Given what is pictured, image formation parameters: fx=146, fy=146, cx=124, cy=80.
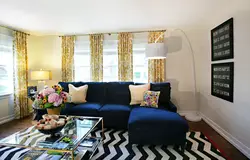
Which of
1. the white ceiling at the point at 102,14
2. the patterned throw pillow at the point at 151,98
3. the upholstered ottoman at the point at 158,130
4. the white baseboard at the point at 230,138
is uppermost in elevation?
the white ceiling at the point at 102,14

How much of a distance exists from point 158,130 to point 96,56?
2.73 meters

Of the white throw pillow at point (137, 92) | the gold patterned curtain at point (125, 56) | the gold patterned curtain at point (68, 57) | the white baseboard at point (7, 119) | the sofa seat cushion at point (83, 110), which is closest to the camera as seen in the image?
the sofa seat cushion at point (83, 110)

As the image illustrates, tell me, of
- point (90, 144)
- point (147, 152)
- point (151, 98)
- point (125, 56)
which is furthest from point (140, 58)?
point (90, 144)

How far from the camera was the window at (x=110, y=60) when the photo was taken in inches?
162

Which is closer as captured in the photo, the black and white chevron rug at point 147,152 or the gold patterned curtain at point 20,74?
the black and white chevron rug at point 147,152

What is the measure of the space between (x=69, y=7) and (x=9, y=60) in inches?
92.3

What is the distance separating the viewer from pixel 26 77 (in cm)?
398

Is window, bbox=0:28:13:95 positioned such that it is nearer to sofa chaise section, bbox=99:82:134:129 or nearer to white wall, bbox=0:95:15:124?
white wall, bbox=0:95:15:124

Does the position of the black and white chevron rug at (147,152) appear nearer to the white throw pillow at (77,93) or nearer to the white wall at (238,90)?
the white wall at (238,90)

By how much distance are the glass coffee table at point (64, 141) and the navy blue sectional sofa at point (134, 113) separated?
25.0 inches

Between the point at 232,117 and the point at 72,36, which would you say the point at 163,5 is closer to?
the point at 232,117

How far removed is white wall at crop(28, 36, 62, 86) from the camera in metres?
4.30

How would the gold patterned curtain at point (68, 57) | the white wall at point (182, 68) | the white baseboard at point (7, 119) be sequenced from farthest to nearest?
the gold patterned curtain at point (68, 57), the white wall at point (182, 68), the white baseboard at point (7, 119)

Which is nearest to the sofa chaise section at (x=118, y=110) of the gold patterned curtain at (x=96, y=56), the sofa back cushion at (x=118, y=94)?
the sofa back cushion at (x=118, y=94)
